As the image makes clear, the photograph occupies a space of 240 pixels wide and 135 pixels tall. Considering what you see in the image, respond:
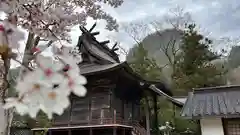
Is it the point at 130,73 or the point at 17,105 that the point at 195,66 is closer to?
the point at 130,73

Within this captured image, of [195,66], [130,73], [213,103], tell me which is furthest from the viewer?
[195,66]

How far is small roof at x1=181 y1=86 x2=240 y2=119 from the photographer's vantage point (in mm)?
6594

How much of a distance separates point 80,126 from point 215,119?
16.3 ft

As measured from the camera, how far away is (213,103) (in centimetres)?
732

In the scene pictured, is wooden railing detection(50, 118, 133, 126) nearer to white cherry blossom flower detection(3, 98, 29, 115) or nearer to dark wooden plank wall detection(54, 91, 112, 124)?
dark wooden plank wall detection(54, 91, 112, 124)

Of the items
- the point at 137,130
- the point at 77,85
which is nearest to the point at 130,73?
the point at 137,130

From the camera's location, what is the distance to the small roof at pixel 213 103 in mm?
6594

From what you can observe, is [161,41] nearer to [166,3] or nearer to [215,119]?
[166,3]

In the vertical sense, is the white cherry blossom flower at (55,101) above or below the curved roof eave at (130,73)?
below

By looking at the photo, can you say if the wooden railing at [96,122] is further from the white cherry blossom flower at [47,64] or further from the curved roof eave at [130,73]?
the white cherry blossom flower at [47,64]

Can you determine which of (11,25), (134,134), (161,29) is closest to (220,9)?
→ (161,29)

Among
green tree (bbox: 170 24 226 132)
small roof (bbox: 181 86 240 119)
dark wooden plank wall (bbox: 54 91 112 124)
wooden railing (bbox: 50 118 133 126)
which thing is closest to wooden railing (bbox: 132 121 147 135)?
wooden railing (bbox: 50 118 133 126)

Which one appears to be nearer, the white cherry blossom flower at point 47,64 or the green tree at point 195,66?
the white cherry blossom flower at point 47,64

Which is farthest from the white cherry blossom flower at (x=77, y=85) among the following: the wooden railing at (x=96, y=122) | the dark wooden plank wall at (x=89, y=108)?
the dark wooden plank wall at (x=89, y=108)
